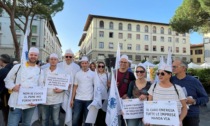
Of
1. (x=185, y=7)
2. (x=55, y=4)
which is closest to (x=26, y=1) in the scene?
(x=55, y=4)

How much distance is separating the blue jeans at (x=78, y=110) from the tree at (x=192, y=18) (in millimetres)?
13896

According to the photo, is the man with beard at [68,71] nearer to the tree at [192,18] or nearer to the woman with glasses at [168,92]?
the woman with glasses at [168,92]

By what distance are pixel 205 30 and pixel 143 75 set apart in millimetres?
15314

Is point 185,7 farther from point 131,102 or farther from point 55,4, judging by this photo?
point 131,102

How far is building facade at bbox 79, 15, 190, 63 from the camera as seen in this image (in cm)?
5512

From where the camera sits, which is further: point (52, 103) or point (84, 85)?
point (84, 85)

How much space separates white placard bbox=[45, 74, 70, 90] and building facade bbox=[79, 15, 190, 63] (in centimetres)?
4793

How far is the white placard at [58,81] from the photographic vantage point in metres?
4.64

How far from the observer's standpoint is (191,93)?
144 inches

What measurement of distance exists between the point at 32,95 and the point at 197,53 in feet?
232

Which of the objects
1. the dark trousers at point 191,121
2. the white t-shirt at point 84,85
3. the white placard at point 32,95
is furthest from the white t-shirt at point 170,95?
the white placard at point 32,95

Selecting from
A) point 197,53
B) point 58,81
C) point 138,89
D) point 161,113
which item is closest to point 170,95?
point 161,113

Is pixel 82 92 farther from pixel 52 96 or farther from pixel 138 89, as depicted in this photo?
pixel 138 89

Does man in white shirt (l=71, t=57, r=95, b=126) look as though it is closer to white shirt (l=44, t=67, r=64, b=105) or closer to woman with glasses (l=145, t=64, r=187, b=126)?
white shirt (l=44, t=67, r=64, b=105)
